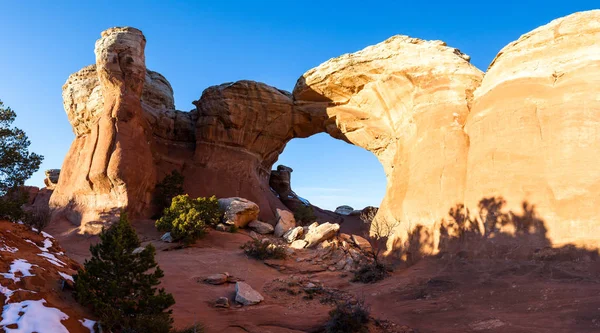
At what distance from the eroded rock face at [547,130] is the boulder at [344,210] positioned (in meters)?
29.9

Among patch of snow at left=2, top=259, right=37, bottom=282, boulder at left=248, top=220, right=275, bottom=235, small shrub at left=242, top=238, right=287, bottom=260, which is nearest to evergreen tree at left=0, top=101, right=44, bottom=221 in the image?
patch of snow at left=2, top=259, right=37, bottom=282

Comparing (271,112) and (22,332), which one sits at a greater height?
(271,112)

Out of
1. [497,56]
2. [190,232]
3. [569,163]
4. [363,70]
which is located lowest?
[190,232]

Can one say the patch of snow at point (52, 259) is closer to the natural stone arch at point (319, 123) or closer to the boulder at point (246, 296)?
the boulder at point (246, 296)

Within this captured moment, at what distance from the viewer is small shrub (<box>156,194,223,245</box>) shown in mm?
20688

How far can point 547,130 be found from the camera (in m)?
14.6

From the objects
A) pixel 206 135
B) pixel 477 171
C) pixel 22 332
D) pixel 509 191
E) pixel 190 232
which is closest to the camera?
pixel 22 332

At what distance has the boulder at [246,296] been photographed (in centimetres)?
1200

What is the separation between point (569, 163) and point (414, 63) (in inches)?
406

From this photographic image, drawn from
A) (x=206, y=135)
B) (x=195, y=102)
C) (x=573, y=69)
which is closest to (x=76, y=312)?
(x=573, y=69)

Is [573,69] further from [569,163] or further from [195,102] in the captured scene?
[195,102]

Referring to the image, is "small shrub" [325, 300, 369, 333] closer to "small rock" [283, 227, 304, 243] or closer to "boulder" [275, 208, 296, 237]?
"small rock" [283, 227, 304, 243]

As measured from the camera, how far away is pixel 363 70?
24531 millimetres

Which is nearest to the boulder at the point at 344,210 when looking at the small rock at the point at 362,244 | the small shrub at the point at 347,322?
the small rock at the point at 362,244
